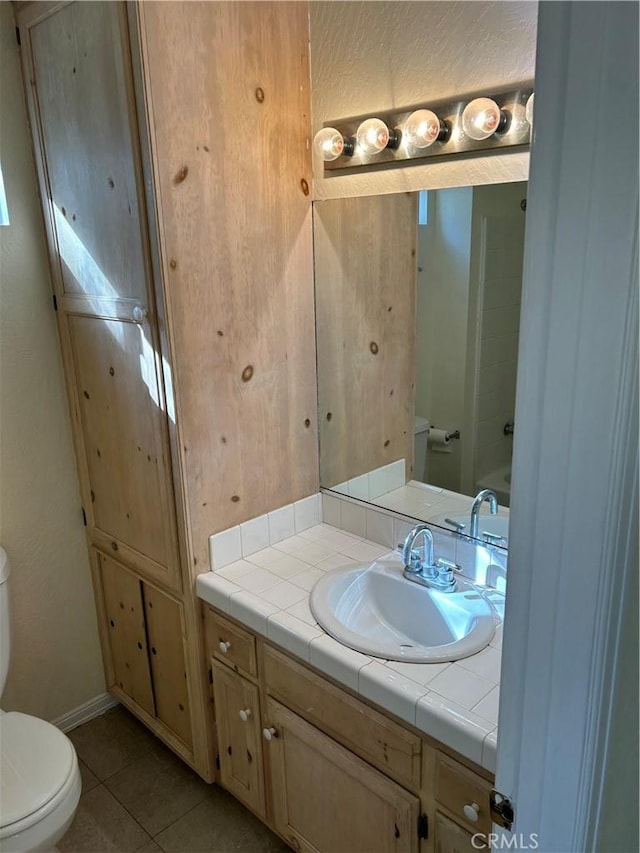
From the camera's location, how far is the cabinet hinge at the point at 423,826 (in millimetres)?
1296

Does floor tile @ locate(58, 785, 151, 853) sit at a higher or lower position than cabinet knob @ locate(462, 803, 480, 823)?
lower

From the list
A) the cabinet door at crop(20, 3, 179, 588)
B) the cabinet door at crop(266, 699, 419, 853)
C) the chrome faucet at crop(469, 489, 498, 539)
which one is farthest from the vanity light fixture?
the cabinet door at crop(266, 699, 419, 853)

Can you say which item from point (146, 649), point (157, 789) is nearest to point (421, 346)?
point (146, 649)

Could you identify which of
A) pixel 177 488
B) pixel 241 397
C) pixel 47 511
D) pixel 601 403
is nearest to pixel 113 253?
pixel 241 397

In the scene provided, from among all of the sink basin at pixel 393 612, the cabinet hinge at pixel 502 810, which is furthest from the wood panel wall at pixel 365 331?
the cabinet hinge at pixel 502 810

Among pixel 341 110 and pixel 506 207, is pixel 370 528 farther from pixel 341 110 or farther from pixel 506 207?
pixel 341 110

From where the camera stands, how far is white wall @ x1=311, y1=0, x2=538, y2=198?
1376mm

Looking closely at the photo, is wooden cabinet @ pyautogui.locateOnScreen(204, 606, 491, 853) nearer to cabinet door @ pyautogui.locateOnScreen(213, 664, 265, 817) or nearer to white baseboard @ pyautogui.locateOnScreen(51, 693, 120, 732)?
cabinet door @ pyautogui.locateOnScreen(213, 664, 265, 817)

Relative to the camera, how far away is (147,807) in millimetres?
1953

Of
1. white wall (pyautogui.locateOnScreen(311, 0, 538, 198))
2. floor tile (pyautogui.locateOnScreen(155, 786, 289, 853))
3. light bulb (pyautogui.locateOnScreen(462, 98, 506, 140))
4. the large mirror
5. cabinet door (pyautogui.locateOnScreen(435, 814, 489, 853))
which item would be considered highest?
white wall (pyautogui.locateOnScreen(311, 0, 538, 198))

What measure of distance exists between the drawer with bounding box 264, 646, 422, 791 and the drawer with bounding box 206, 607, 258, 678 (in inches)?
2.5

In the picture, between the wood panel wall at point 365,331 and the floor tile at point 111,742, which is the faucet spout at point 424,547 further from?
the floor tile at point 111,742

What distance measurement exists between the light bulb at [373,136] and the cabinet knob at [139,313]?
72cm

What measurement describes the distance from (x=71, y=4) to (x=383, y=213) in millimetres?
936
